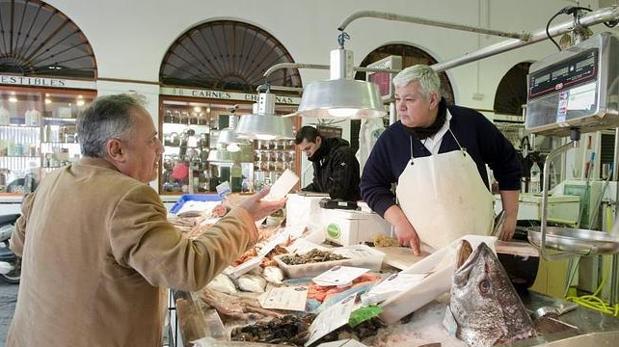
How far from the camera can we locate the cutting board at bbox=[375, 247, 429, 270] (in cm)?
178

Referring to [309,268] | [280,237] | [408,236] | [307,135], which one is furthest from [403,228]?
[307,135]

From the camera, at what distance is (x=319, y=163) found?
4438mm

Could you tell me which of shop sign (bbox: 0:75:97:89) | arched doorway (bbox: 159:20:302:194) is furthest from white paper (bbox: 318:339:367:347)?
shop sign (bbox: 0:75:97:89)

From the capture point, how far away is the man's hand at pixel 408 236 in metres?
2.01

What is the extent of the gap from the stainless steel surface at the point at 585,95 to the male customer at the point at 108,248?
1014 mm

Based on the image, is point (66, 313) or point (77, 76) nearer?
point (66, 313)

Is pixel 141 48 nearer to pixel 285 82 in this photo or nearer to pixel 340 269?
pixel 285 82

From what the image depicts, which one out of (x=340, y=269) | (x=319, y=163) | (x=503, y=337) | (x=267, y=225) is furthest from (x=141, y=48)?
(x=503, y=337)

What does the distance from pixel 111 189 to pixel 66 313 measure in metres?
0.36

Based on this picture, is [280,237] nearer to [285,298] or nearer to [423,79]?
[285,298]

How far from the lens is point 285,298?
1.46m

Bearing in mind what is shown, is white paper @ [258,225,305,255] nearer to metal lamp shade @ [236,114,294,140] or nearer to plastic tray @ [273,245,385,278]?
plastic tray @ [273,245,385,278]

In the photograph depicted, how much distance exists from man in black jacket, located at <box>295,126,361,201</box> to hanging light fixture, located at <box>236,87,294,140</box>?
106 cm

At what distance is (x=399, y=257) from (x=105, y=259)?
118 centimetres
